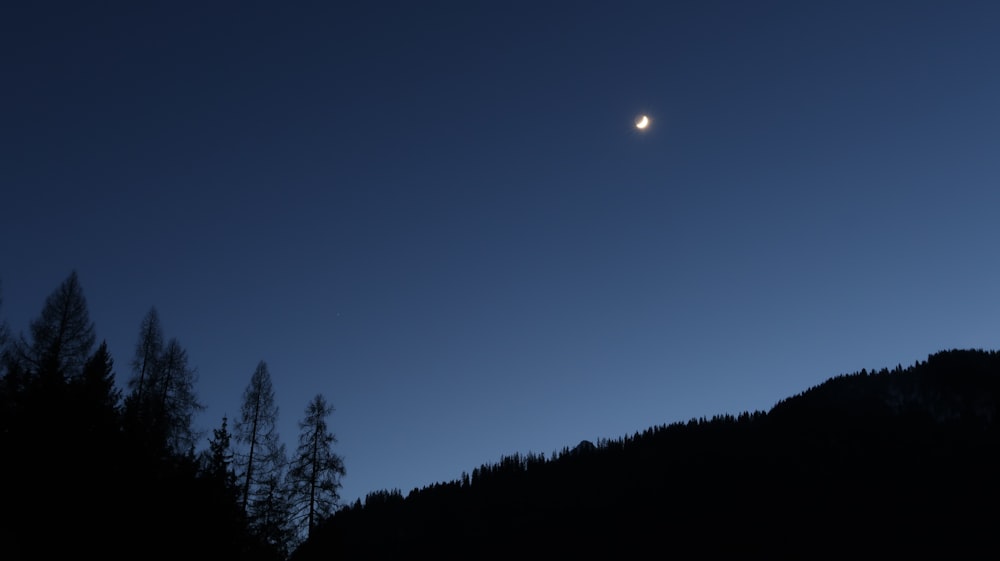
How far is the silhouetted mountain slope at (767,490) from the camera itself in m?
109

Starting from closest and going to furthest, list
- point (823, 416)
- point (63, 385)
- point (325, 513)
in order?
1. point (63, 385)
2. point (325, 513)
3. point (823, 416)

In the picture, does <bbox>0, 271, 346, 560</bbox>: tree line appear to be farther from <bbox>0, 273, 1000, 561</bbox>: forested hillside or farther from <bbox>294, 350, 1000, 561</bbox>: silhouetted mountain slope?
<bbox>294, 350, 1000, 561</bbox>: silhouetted mountain slope

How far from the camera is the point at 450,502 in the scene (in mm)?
124938

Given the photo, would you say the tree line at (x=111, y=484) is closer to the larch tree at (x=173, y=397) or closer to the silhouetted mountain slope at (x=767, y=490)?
the larch tree at (x=173, y=397)

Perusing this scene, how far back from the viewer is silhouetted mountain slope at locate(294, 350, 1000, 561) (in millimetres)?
108562

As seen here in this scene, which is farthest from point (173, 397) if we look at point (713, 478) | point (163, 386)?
point (713, 478)

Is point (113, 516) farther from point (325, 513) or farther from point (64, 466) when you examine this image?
point (325, 513)

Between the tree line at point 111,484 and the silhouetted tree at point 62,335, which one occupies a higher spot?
the silhouetted tree at point 62,335

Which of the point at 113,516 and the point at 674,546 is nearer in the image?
the point at 113,516

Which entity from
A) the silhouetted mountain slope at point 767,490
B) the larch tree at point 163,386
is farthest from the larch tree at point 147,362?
the silhouetted mountain slope at point 767,490

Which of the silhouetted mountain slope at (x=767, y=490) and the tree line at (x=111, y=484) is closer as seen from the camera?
the tree line at (x=111, y=484)

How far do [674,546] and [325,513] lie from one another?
80.6m

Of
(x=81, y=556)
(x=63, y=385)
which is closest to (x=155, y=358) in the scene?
(x=63, y=385)

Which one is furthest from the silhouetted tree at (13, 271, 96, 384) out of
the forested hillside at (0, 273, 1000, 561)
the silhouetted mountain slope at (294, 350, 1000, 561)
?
the silhouetted mountain slope at (294, 350, 1000, 561)
